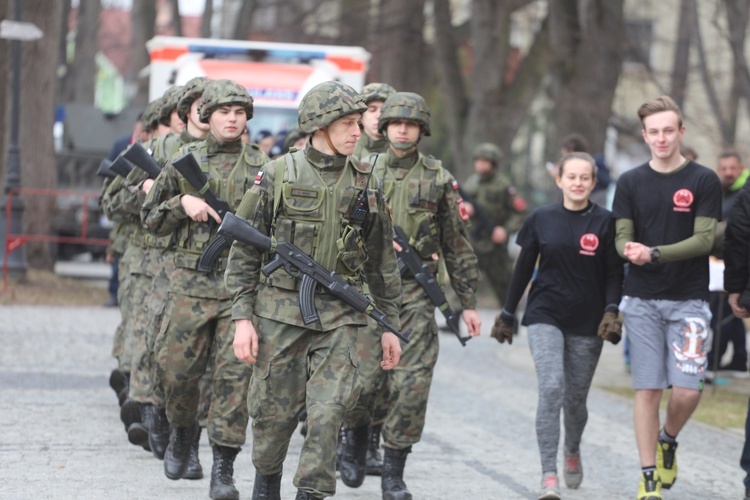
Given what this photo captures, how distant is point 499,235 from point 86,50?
69.2 ft

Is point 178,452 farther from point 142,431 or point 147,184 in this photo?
point 147,184

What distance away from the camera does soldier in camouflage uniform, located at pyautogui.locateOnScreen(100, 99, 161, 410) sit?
9273 millimetres

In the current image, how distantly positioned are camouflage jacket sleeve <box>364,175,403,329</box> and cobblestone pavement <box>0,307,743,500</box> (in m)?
1.45

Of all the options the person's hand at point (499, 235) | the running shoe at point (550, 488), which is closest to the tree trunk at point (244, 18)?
the person's hand at point (499, 235)

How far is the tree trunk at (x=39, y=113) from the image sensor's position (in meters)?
19.9

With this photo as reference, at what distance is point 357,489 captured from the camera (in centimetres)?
779

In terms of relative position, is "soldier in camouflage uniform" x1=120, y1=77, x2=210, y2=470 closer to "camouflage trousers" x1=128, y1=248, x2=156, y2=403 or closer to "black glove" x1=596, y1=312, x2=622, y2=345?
"camouflage trousers" x1=128, y1=248, x2=156, y2=403

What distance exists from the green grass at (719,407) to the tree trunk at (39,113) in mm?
10303

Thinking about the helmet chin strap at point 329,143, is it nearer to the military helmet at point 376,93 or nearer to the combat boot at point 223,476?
the combat boot at point 223,476

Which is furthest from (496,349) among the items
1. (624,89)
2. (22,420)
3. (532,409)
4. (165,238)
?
(624,89)

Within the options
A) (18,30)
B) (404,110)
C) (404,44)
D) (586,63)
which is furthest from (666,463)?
(404,44)

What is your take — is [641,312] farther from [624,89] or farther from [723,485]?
[624,89]

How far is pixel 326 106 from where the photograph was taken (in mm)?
6113

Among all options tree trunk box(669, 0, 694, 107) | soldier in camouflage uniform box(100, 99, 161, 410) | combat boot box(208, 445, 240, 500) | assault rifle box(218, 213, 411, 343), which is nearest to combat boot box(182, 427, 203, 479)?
combat boot box(208, 445, 240, 500)
